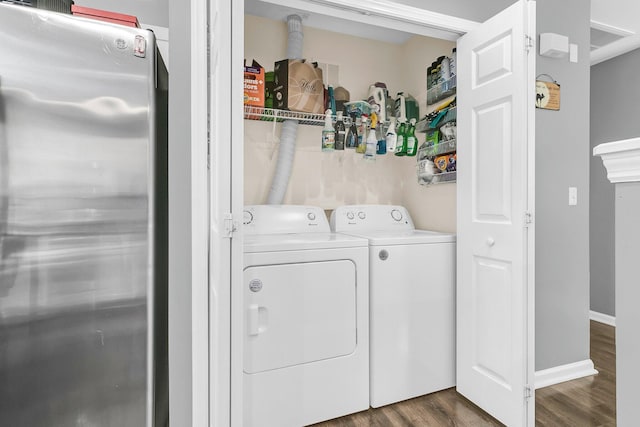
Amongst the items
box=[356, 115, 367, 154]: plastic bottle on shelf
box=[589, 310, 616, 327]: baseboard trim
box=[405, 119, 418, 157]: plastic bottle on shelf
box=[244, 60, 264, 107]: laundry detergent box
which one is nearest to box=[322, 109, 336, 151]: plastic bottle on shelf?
box=[356, 115, 367, 154]: plastic bottle on shelf

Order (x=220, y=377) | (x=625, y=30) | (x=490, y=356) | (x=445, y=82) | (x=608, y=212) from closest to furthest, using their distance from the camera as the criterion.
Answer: (x=220, y=377)
(x=490, y=356)
(x=445, y=82)
(x=625, y=30)
(x=608, y=212)

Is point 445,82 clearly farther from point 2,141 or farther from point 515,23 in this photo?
point 2,141

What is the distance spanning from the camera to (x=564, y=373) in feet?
7.21

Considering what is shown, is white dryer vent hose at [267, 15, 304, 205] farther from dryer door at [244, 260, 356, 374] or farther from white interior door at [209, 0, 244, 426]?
white interior door at [209, 0, 244, 426]

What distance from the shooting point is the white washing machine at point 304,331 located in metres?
1.63

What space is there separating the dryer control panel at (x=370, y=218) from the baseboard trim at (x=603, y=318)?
2.24 m

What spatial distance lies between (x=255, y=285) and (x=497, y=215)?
128cm

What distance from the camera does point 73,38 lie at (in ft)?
4.10

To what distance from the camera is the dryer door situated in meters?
1.63

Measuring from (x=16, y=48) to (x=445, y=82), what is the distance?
2.16m

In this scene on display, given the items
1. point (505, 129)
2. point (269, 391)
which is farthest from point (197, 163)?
point (505, 129)

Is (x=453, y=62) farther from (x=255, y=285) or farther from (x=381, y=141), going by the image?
(x=255, y=285)

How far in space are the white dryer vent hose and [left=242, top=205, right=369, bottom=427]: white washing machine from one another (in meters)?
0.73

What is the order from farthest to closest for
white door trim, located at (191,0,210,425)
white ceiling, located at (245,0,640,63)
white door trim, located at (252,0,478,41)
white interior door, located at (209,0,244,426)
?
white ceiling, located at (245,0,640,63) < white door trim, located at (252,0,478,41) < white door trim, located at (191,0,210,425) < white interior door, located at (209,0,244,426)
